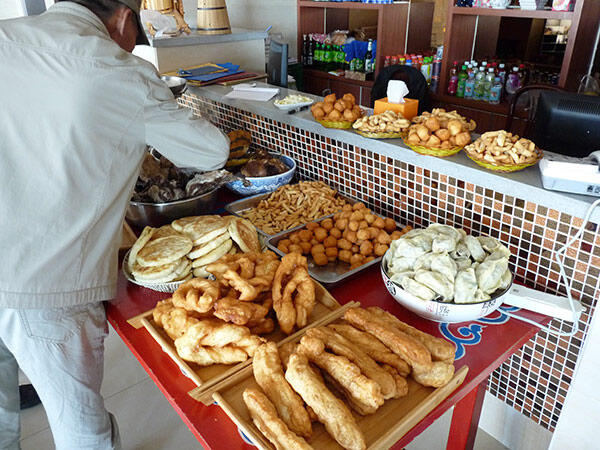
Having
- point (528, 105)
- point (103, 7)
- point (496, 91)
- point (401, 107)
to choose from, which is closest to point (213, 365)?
point (103, 7)

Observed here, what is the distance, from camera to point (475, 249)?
1.35 m

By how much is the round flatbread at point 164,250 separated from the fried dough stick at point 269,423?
2.16 feet

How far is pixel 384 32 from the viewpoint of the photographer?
4812mm

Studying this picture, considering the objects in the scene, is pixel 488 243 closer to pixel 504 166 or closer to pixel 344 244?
pixel 504 166

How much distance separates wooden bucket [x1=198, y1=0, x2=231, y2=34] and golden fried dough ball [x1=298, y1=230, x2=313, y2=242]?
2.22 metres

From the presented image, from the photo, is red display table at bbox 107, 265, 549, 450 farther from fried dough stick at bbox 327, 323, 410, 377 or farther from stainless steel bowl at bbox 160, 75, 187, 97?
stainless steel bowl at bbox 160, 75, 187, 97

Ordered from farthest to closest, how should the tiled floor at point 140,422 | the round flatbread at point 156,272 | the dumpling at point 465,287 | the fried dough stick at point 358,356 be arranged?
1. the tiled floor at point 140,422
2. the round flatbread at point 156,272
3. the dumpling at point 465,287
4. the fried dough stick at point 358,356

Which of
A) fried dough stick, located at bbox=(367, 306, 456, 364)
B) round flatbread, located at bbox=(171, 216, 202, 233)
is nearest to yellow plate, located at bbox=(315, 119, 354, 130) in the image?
round flatbread, located at bbox=(171, 216, 202, 233)

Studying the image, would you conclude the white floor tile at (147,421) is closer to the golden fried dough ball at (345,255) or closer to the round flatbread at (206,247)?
the round flatbread at (206,247)

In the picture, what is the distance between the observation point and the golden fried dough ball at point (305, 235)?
170 centimetres

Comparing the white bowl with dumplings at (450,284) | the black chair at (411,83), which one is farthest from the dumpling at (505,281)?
the black chair at (411,83)

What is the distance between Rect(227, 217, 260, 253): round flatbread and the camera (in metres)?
1.58

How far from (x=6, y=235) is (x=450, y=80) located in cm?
415

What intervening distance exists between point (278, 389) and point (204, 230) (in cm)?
78
